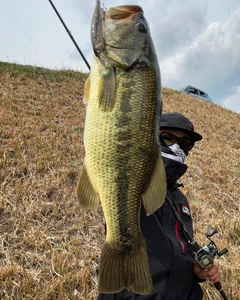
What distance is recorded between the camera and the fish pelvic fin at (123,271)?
169cm

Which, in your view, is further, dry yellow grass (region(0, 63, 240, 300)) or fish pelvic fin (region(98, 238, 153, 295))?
dry yellow grass (region(0, 63, 240, 300))

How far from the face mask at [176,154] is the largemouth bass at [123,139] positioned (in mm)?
1005

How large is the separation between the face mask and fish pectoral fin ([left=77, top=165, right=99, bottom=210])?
113 centimetres

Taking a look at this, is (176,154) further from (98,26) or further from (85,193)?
(98,26)

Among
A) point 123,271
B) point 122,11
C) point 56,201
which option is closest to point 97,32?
point 122,11

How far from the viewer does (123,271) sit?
68.0 inches

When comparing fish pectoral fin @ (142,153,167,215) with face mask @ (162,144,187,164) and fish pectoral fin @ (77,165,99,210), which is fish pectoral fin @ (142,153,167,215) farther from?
face mask @ (162,144,187,164)

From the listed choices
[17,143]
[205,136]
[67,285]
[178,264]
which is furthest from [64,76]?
[178,264]

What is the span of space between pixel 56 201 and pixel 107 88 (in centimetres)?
367

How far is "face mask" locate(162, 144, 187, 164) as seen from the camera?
2.69 m

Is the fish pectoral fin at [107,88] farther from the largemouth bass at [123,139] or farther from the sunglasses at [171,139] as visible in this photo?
the sunglasses at [171,139]

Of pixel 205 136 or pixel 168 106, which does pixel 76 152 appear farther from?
pixel 168 106

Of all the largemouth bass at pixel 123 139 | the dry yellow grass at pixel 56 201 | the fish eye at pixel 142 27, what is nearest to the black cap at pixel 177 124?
the largemouth bass at pixel 123 139

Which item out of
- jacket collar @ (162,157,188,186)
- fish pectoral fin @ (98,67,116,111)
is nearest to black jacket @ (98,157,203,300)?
jacket collar @ (162,157,188,186)
